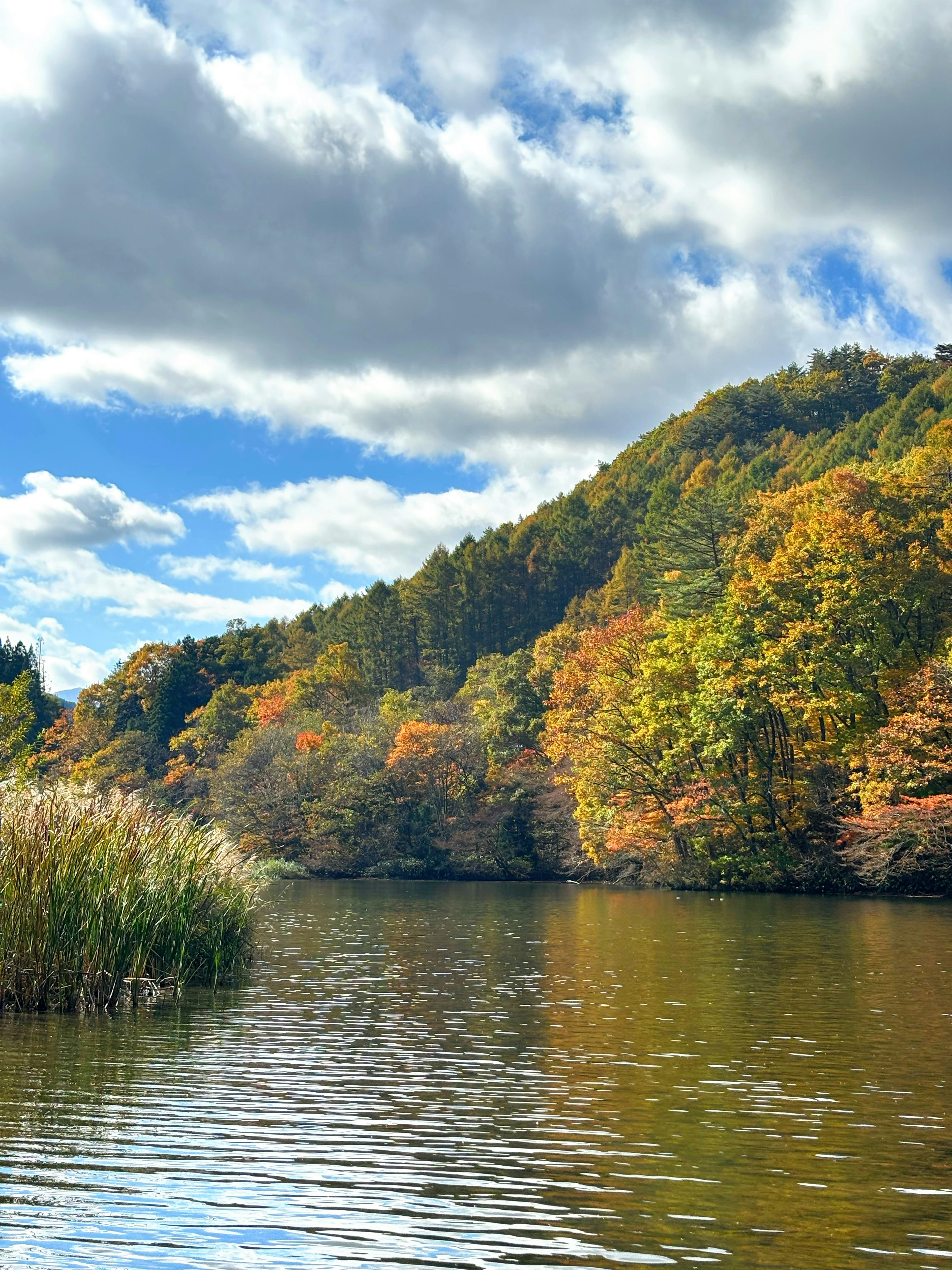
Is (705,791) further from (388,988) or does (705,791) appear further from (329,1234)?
(329,1234)

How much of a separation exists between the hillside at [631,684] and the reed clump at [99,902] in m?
12.6

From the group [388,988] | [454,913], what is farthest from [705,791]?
[388,988]

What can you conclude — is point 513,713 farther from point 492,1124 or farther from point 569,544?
point 492,1124

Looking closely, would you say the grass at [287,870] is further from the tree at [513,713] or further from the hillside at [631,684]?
the tree at [513,713]

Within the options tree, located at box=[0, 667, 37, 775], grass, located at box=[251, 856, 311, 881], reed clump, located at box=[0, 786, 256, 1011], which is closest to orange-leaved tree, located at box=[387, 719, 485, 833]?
grass, located at box=[251, 856, 311, 881]

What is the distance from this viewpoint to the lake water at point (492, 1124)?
23.3 ft

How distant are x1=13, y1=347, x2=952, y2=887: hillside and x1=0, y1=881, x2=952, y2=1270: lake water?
16691mm

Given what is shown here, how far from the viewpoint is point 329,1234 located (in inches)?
→ 280

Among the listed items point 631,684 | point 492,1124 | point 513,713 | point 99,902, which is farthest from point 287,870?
point 492,1124

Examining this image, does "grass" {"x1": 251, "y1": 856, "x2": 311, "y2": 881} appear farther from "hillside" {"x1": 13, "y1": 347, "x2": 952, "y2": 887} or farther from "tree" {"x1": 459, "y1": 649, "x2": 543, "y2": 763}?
"tree" {"x1": 459, "y1": 649, "x2": 543, "y2": 763}

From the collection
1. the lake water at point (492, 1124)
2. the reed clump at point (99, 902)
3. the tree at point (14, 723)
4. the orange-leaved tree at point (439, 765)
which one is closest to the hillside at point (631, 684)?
the orange-leaved tree at point (439, 765)

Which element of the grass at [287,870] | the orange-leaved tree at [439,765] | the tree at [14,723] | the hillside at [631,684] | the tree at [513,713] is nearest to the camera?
the tree at [14,723]

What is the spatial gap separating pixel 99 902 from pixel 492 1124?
7175mm

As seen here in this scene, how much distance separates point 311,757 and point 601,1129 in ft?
210
